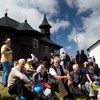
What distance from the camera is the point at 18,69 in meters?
9.33

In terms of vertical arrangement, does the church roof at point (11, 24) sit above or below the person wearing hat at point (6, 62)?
above

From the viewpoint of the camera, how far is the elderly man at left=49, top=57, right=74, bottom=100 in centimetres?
979

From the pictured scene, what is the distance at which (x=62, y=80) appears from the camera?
10.0 m

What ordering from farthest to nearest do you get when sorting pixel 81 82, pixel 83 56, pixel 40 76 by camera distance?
1. pixel 83 56
2. pixel 81 82
3. pixel 40 76

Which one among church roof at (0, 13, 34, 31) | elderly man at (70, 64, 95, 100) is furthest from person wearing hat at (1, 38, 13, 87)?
church roof at (0, 13, 34, 31)

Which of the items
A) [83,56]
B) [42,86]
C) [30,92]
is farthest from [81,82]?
[83,56]

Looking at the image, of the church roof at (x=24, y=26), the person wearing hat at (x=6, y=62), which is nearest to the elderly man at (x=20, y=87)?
the person wearing hat at (x=6, y=62)

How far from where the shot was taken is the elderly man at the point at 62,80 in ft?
32.1

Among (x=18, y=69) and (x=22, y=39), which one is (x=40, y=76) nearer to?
(x=18, y=69)

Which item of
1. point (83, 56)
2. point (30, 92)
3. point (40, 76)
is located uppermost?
point (83, 56)

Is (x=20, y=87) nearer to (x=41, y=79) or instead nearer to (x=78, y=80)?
(x=41, y=79)

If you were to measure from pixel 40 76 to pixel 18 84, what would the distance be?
207 cm

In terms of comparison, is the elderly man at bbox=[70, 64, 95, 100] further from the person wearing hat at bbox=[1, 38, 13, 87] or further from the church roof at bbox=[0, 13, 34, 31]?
the church roof at bbox=[0, 13, 34, 31]

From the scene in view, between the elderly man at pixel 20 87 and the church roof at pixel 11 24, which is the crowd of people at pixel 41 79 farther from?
the church roof at pixel 11 24
